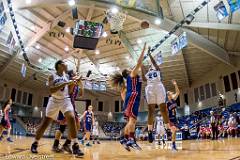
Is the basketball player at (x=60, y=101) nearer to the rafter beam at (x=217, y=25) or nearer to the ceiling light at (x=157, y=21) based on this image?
the ceiling light at (x=157, y=21)

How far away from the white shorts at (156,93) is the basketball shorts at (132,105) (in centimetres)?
50

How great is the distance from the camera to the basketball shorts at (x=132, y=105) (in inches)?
194

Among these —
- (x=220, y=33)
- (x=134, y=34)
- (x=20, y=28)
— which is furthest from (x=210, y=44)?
(x=20, y=28)

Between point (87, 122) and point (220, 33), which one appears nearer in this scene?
point (87, 122)

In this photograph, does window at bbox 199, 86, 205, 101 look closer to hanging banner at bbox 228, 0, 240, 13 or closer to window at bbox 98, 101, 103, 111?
window at bbox 98, 101, 103, 111

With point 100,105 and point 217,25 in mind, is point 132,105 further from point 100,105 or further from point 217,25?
point 100,105

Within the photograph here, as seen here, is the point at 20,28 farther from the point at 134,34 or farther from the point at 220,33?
the point at 220,33

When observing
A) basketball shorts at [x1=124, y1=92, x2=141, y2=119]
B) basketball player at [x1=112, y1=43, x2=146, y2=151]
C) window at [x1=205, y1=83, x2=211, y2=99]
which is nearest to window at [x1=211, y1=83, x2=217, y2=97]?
window at [x1=205, y1=83, x2=211, y2=99]

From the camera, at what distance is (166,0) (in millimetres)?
14352

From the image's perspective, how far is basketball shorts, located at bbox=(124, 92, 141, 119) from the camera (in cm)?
493

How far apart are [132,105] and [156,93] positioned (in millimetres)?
719

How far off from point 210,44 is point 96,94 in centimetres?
2034

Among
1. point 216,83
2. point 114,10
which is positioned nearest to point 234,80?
point 216,83

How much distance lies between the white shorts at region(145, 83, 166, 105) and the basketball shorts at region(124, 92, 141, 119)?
0.50 meters
